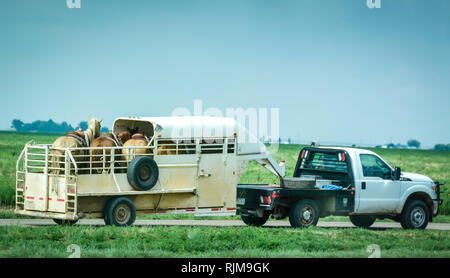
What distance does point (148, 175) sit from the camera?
1762cm

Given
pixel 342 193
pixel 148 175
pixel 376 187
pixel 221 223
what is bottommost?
pixel 221 223

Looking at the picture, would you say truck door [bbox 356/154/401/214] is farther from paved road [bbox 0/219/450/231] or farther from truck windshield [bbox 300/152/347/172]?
paved road [bbox 0/219/450/231]

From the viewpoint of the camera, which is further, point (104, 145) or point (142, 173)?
point (104, 145)

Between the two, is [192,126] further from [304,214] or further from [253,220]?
[304,214]

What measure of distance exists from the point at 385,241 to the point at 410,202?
3654 millimetres

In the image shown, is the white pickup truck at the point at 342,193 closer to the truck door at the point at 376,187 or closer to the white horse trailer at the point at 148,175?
the truck door at the point at 376,187

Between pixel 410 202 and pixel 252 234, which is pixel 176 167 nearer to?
pixel 252 234

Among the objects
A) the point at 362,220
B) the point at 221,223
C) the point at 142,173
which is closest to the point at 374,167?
the point at 362,220

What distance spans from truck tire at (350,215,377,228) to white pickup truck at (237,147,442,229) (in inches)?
2.6

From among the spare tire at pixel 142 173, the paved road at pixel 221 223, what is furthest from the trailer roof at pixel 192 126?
the paved road at pixel 221 223

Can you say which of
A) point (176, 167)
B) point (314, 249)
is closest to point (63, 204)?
point (176, 167)

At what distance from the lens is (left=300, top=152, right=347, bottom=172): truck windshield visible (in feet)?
63.0

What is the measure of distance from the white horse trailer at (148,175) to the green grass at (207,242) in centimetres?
108

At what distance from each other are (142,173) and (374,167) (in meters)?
6.11
